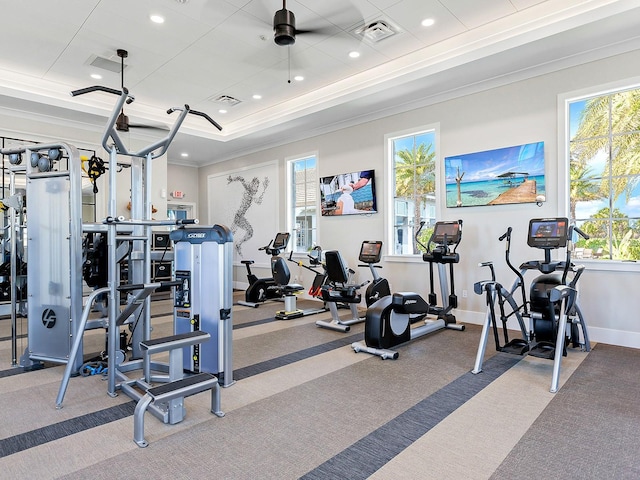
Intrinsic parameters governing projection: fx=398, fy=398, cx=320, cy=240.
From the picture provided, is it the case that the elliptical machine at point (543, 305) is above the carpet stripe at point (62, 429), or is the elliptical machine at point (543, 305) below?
above

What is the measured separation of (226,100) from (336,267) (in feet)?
12.5

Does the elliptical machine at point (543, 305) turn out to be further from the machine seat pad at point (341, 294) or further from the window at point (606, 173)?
the machine seat pad at point (341, 294)

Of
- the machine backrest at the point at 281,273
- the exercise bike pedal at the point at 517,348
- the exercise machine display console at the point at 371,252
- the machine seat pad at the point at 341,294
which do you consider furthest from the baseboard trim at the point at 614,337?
the machine backrest at the point at 281,273

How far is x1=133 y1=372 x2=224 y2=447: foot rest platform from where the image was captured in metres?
2.36

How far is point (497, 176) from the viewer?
17.4ft

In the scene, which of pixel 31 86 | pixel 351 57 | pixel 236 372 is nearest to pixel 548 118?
pixel 351 57

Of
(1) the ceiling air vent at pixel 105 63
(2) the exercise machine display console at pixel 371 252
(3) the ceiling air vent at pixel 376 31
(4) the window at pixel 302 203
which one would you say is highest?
(1) the ceiling air vent at pixel 105 63

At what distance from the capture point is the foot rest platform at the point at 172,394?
2.36 m

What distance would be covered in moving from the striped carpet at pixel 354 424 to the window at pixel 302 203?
4.26m

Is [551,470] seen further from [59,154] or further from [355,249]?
[355,249]

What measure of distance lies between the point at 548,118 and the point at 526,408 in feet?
11.9

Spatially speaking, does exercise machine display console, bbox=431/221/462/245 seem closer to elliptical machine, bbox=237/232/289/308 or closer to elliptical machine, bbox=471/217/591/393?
elliptical machine, bbox=471/217/591/393

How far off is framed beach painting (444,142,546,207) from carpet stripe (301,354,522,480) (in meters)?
2.53

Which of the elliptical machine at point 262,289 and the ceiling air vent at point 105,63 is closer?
the ceiling air vent at point 105,63
